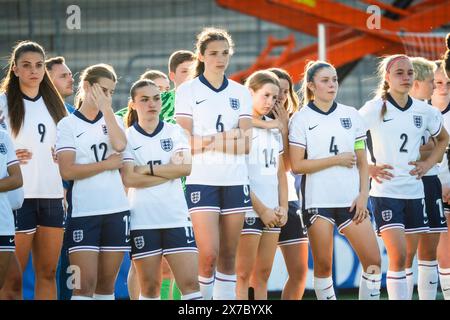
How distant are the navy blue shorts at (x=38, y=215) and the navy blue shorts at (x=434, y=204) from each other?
2.45 m

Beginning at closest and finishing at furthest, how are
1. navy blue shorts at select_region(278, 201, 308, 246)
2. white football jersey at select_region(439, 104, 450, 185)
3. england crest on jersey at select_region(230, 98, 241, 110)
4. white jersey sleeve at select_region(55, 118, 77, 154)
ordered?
white jersey sleeve at select_region(55, 118, 77, 154), england crest on jersey at select_region(230, 98, 241, 110), navy blue shorts at select_region(278, 201, 308, 246), white football jersey at select_region(439, 104, 450, 185)

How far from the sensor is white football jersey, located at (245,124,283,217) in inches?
271

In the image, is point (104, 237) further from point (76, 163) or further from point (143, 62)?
point (143, 62)

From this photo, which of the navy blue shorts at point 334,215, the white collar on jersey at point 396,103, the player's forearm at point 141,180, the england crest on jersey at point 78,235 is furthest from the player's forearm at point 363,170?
the england crest on jersey at point 78,235

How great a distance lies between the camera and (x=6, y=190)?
588 cm

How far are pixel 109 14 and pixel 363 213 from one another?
26.4ft

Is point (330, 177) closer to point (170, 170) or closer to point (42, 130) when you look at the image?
point (170, 170)

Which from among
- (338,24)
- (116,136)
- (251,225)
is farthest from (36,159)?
(338,24)

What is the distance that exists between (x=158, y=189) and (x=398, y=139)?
175cm

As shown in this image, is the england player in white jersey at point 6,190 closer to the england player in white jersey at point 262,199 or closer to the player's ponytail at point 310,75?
the england player in white jersey at point 262,199

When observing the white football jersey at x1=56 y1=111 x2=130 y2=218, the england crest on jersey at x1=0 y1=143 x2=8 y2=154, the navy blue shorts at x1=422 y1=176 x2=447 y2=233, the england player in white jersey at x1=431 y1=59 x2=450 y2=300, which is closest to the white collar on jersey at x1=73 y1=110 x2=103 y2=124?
the white football jersey at x1=56 y1=111 x2=130 y2=218

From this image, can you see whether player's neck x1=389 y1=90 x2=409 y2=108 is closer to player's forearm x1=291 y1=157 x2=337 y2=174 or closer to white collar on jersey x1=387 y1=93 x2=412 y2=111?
white collar on jersey x1=387 y1=93 x2=412 y2=111

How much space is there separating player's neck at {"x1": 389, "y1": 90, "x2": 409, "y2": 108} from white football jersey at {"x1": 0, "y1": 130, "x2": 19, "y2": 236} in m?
2.60
